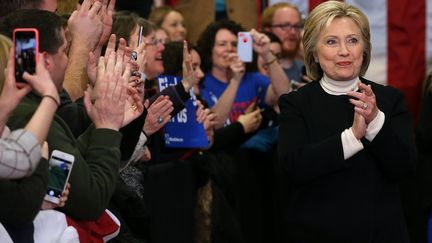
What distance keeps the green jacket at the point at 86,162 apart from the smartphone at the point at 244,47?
11.4 ft

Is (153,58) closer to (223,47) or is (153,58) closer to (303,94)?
(223,47)

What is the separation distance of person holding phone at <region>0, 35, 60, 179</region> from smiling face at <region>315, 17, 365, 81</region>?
66.2 inches

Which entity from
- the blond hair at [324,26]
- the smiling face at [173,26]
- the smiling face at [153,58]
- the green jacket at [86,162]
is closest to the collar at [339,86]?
the blond hair at [324,26]

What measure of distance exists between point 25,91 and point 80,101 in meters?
1.24

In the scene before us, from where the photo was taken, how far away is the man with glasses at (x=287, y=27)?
8.59 metres

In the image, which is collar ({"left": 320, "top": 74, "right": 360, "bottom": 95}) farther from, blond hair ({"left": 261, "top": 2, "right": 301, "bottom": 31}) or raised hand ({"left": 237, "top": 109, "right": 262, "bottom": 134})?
blond hair ({"left": 261, "top": 2, "right": 301, "bottom": 31})

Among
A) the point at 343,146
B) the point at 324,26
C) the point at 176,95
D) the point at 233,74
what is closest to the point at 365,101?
the point at 343,146

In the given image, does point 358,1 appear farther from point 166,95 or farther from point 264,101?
point 166,95

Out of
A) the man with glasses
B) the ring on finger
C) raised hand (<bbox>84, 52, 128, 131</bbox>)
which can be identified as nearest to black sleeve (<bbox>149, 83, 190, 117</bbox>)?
the ring on finger

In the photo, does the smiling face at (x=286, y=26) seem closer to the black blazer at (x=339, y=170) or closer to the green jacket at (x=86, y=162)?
the black blazer at (x=339, y=170)

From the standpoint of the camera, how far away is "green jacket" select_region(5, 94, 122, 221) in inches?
143

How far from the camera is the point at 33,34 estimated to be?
11.3 feet

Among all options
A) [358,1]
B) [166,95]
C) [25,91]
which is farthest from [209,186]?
[358,1]

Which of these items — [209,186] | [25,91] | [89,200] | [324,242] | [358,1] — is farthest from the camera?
[358,1]
